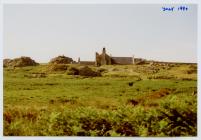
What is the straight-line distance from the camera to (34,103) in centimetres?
210

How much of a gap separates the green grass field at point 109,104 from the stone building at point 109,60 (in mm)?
19

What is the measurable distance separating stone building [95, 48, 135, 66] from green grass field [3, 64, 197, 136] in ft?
0.06

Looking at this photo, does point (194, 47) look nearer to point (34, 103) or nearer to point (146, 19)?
point (146, 19)

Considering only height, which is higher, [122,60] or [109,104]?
[122,60]

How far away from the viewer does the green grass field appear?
82.0 inches

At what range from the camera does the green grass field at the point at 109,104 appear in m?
2.08

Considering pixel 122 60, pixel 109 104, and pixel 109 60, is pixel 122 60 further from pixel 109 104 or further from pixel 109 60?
pixel 109 104

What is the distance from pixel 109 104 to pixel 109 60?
6.5 inches

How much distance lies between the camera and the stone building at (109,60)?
2.09 m

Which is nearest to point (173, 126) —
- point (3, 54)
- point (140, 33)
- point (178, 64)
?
point (178, 64)

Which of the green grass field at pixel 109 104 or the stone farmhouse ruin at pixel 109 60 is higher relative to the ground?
the stone farmhouse ruin at pixel 109 60

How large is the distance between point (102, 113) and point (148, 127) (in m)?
0.18

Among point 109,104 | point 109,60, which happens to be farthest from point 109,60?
point 109,104

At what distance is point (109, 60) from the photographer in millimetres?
2100
